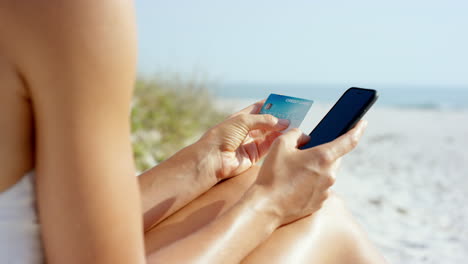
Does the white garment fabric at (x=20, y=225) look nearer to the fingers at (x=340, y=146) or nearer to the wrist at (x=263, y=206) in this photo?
the wrist at (x=263, y=206)

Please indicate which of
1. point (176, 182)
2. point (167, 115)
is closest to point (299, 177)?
point (176, 182)

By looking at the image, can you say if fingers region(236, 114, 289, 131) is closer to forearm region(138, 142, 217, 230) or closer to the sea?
forearm region(138, 142, 217, 230)

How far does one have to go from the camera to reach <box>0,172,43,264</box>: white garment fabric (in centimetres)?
94

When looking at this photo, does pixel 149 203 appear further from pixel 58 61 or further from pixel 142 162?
pixel 142 162

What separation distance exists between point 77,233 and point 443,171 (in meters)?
5.78

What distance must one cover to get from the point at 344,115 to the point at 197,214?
609mm

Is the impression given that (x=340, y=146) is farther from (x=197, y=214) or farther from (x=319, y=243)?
(x=197, y=214)

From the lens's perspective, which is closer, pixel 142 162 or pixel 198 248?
pixel 198 248

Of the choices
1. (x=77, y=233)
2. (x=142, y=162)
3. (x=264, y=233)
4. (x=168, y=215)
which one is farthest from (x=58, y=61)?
(x=142, y=162)

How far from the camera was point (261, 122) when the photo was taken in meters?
1.73

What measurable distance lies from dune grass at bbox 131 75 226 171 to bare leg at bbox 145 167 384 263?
2962 mm

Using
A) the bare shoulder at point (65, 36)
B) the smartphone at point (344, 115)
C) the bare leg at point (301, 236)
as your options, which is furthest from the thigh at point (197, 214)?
the bare shoulder at point (65, 36)

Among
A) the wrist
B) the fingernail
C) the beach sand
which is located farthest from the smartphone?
the beach sand

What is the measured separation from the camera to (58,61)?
30.6 inches
